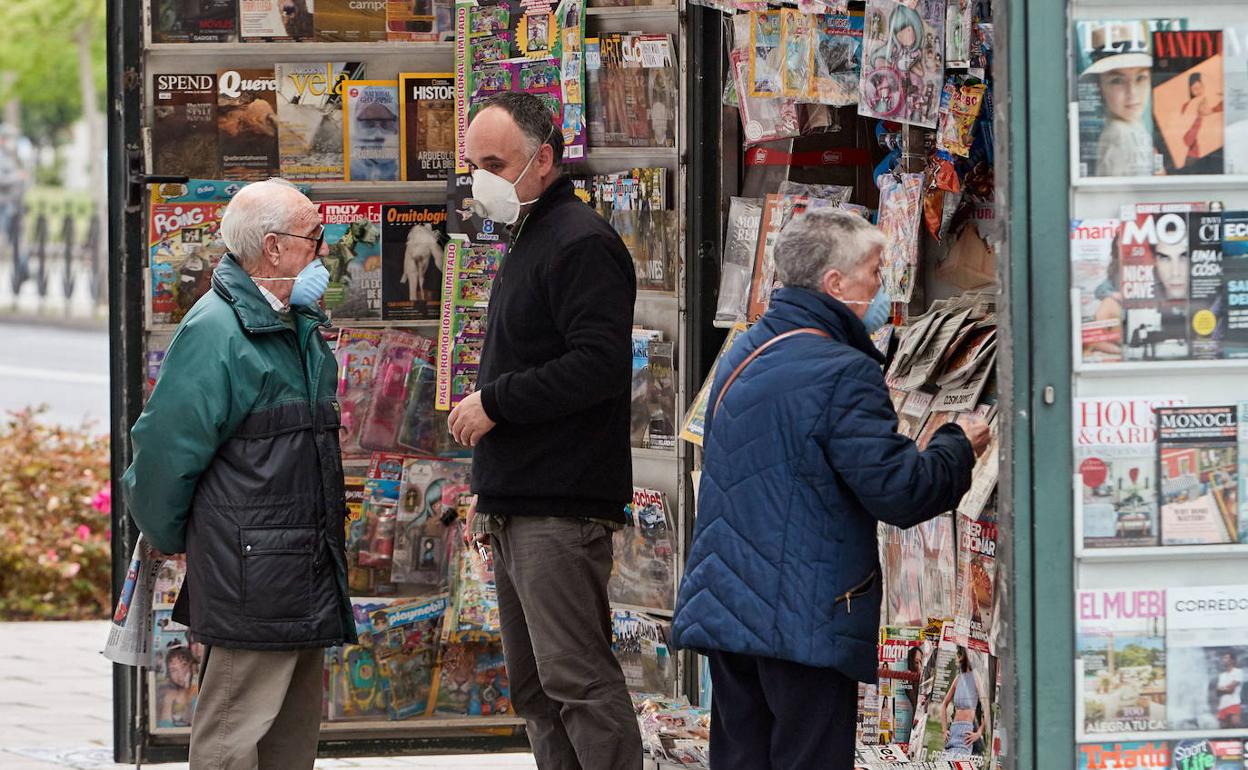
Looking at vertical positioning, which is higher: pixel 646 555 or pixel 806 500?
pixel 806 500

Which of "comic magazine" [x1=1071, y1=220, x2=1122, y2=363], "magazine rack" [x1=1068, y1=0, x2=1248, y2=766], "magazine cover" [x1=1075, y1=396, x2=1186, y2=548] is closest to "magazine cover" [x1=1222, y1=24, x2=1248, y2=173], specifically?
"magazine rack" [x1=1068, y1=0, x2=1248, y2=766]

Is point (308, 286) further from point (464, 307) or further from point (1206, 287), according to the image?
point (1206, 287)

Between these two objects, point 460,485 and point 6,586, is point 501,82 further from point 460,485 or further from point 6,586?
point 6,586

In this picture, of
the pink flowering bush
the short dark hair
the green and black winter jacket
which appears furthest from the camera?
the pink flowering bush

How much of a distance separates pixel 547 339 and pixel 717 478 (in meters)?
0.81

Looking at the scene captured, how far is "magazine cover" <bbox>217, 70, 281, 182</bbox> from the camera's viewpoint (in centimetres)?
520

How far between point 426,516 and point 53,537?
3.61m

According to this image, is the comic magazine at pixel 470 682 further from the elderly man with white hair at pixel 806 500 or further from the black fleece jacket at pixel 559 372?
the elderly man with white hair at pixel 806 500

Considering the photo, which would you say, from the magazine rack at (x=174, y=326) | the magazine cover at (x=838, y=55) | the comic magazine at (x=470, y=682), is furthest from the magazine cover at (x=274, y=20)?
the comic magazine at (x=470, y=682)

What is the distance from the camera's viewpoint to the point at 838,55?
4.41 m

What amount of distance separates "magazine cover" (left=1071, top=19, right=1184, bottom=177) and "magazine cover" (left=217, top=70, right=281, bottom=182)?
9.45 ft

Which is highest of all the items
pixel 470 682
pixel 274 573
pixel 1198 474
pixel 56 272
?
pixel 56 272

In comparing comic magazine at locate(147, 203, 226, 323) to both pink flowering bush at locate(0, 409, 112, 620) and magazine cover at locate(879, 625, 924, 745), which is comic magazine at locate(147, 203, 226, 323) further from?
pink flowering bush at locate(0, 409, 112, 620)

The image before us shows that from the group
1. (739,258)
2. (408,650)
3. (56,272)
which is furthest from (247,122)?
(56,272)
